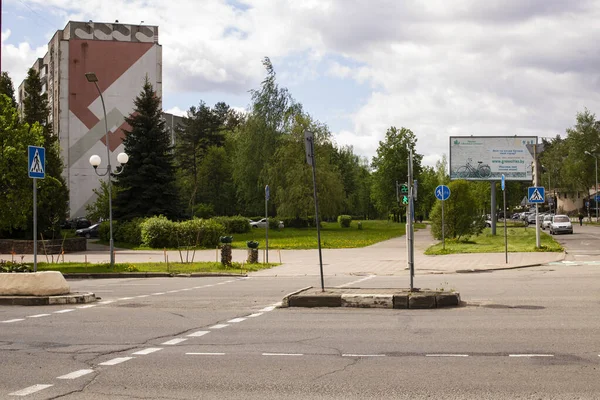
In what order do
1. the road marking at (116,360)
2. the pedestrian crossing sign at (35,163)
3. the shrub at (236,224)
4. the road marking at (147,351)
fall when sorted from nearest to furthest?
the road marking at (116,360)
the road marking at (147,351)
the pedestrian crossing sign at (35,163)
the shrub at (236,224)

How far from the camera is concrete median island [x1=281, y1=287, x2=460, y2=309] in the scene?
13156 mm

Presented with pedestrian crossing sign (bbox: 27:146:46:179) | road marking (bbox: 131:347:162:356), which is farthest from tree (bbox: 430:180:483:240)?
road marking (bbox: 131:347:162:356)

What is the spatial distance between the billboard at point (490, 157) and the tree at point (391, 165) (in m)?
48.8

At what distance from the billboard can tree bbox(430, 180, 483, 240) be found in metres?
8.93

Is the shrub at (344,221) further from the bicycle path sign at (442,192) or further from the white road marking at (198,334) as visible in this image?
the white road marking at (198,334)

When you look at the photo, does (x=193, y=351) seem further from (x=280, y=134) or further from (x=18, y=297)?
(x=280, y=134)

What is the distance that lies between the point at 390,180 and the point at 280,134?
3307cm

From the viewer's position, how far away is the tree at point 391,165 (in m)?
102

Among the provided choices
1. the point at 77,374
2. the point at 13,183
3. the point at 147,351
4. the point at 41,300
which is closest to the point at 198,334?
the point at 147,351

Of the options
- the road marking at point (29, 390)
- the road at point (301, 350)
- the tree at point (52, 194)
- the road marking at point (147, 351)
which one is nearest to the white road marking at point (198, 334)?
the road at point (301, 350)

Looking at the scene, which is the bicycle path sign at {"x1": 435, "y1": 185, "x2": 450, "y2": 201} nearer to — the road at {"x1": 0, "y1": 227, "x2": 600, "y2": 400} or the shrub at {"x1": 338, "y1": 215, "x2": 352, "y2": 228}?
the road at {"x1": 0, "y1": 227, "x2": 600, "y2": 400}

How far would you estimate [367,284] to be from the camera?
1886 centimetres

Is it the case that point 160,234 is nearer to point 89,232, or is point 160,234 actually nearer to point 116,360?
point 89,232

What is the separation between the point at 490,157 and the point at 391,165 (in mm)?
51475
